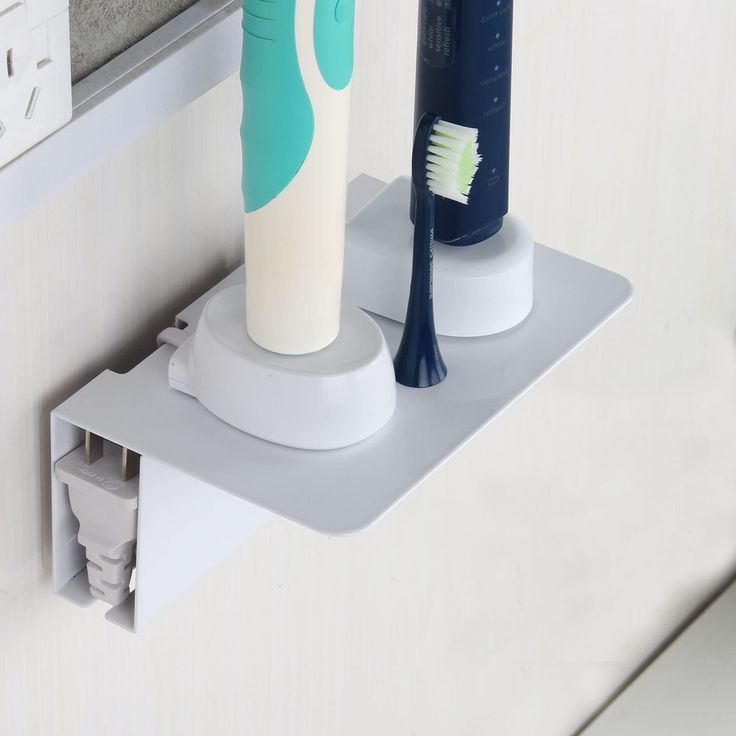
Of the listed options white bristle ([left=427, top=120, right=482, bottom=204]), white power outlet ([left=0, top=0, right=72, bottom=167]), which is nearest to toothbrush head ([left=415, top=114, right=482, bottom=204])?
white bristle ([left=427, top=120, right=482, bottom=204])

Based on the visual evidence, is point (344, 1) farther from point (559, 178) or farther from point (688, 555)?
point (688, 555)

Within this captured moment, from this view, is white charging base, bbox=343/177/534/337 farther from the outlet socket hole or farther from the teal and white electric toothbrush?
the outlet socket hole

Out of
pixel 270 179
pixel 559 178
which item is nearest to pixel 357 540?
pixel 559 178

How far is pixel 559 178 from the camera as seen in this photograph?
0.69 m

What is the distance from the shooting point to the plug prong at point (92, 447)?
1.46 ft

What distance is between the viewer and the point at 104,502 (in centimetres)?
45

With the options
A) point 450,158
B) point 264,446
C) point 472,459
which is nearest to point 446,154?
point 450,158

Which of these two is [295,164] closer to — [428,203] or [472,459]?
[428,203]

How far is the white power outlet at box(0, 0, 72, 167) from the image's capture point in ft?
1.15

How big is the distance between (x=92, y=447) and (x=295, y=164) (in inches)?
5.5

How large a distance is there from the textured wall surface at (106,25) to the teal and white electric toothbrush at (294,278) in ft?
0.18

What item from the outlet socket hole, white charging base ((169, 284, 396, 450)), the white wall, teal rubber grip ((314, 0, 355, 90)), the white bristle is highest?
teal rubber grip ((314, 0, 355, 90))

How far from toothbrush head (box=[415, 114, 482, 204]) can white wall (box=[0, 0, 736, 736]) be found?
81 millimetres

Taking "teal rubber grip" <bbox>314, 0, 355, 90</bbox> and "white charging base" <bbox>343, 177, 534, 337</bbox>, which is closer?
"teal rubber grip" <bbox>314, 0, 355, 90</bbox>
